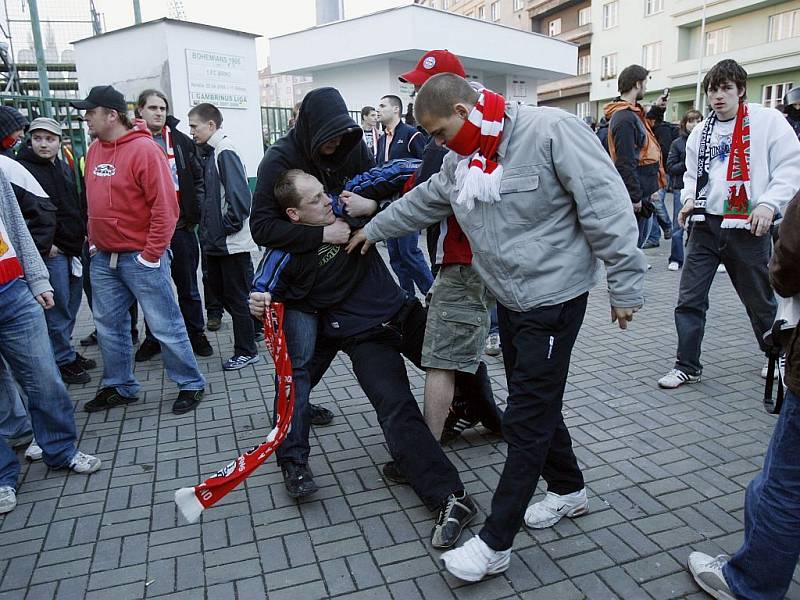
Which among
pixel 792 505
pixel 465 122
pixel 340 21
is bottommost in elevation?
pixel 792 505

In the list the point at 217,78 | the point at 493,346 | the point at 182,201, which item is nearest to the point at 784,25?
the point at 217,78

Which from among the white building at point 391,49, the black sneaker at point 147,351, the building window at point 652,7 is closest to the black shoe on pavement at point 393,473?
the black sneaker at point 147,351

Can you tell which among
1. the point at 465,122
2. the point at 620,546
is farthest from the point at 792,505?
the point at 465,122

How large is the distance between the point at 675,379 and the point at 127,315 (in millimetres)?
3894

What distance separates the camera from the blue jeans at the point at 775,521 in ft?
7.10

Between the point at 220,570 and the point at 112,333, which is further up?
the point at 112,333

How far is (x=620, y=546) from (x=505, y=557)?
1.88 ft

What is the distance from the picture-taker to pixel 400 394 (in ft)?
10.4

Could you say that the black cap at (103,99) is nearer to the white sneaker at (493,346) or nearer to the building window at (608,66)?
the white sneaker at (493,346)

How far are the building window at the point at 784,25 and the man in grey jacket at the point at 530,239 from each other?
35897 mm

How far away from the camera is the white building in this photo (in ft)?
50.0

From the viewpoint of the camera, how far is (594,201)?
7.88 feet

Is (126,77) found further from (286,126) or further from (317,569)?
(317,569)

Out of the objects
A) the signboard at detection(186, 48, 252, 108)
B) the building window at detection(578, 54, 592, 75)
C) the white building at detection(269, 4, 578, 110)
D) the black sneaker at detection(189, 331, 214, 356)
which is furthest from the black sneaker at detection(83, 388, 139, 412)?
the building window at detection(578, 54, 592, 75)
